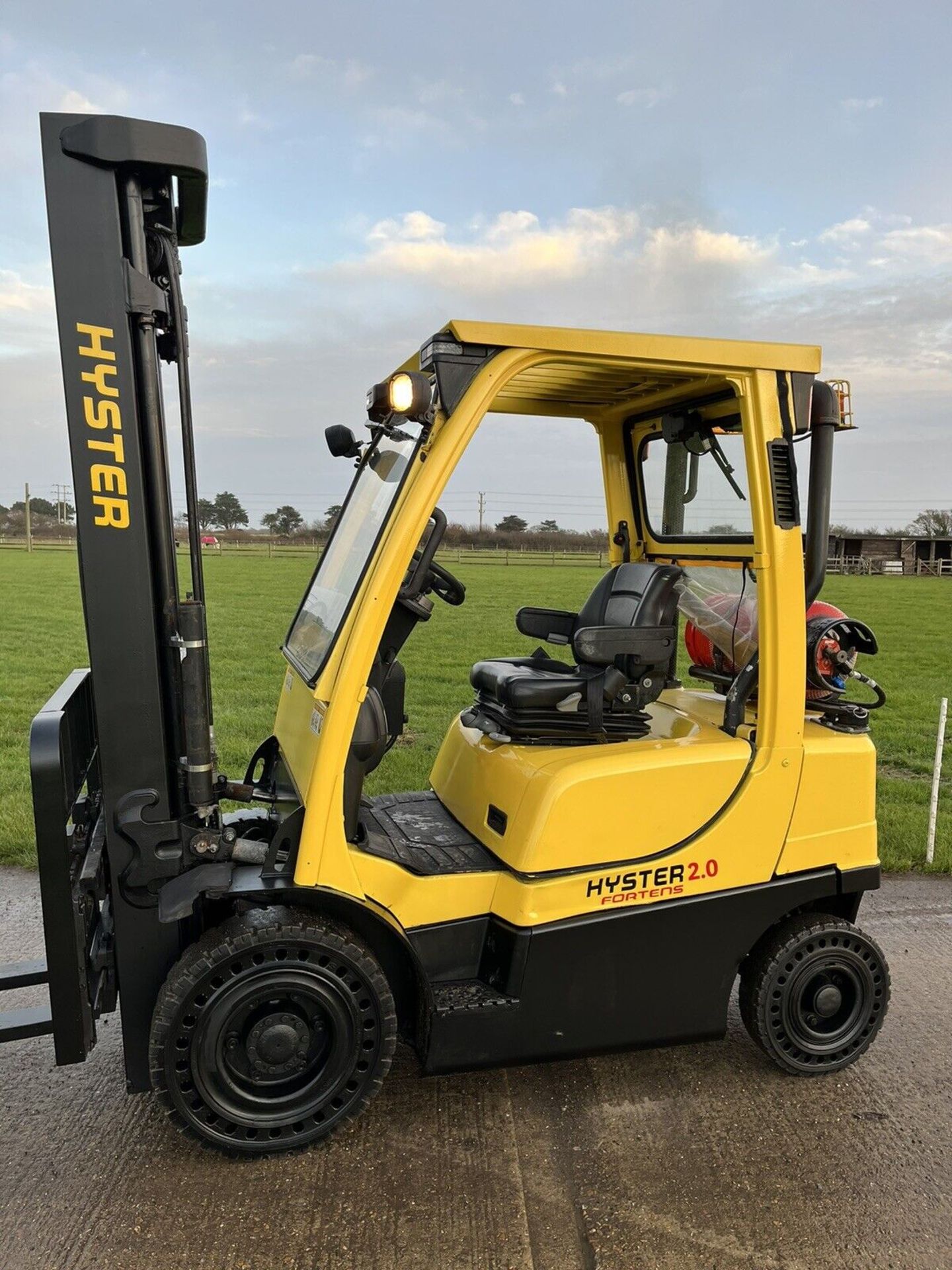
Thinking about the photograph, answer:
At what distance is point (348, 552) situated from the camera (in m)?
3.66

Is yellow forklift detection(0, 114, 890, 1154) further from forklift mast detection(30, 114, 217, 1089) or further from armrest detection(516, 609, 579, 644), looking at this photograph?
armrest detection(516, 609, 579, 644)

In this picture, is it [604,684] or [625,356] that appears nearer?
[625,356]

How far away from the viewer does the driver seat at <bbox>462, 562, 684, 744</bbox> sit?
359 centimetres

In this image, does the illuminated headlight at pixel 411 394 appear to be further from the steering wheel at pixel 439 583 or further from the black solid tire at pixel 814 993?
the black solid tire at pixel 814 993

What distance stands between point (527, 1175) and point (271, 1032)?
0.97 m

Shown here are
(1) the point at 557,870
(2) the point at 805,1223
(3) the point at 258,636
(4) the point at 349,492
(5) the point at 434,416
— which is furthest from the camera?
(3) the point at 258,636

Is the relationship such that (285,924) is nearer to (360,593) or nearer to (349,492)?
(360,593)

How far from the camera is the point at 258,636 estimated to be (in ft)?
58.0

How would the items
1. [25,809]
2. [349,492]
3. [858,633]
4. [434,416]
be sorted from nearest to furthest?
[434,416]
[858,633]
[349,492]
[25,809]

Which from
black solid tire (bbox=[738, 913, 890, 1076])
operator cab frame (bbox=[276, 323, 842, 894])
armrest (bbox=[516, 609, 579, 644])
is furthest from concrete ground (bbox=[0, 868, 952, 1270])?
armrest (bbox=[516, 609, 579, 644])

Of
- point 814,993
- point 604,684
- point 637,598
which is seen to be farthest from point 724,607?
point 814,993

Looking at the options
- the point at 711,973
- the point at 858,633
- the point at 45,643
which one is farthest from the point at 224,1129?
the point at 45,643

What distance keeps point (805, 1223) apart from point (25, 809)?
5902 mm

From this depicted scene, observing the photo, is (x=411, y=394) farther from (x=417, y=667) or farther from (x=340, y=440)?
(x=417, y=667)
